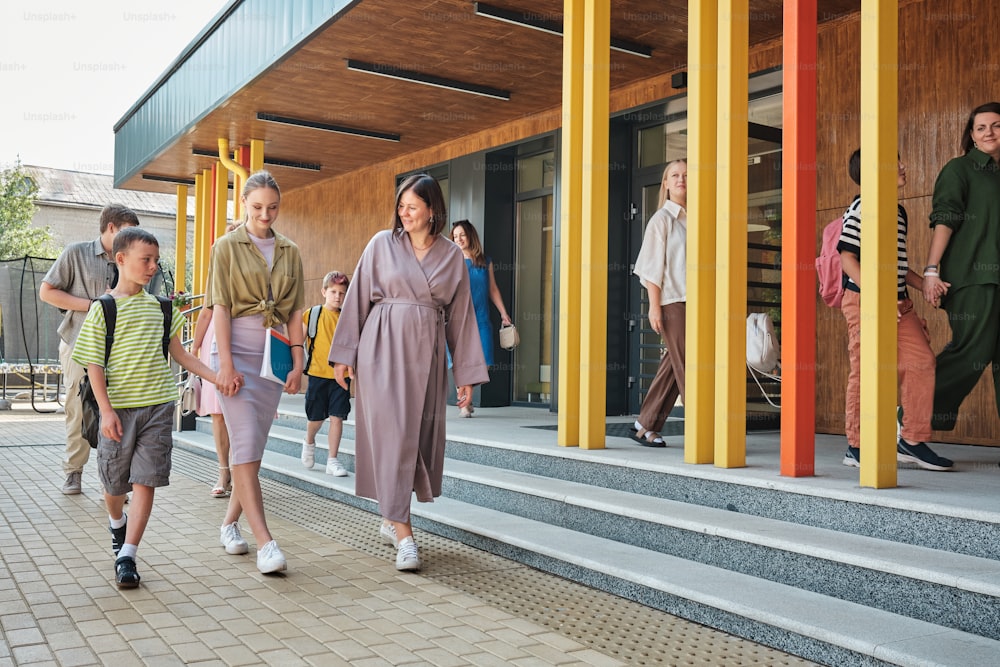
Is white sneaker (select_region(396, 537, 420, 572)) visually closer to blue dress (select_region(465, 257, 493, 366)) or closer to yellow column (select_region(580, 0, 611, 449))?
yellow column (select_region(580, 0, 611, 449))

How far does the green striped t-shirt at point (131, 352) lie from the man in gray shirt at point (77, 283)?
1.56 m

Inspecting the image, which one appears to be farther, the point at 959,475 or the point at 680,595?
the point at 959,475

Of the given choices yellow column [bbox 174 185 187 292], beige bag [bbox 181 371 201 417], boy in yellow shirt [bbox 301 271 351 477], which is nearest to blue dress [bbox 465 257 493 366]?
boy in yellow shirt [bbox 301 271 351 477]

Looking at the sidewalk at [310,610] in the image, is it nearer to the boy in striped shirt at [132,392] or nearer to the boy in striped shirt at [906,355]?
the boy in striped shirt at [132,392]

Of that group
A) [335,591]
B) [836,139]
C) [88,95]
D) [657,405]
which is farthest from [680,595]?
[88,95]

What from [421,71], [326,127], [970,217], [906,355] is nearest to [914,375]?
[906,355]

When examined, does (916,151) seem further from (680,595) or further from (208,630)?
(208,630)

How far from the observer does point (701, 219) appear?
5312mm

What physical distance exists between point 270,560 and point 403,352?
1.18 meters

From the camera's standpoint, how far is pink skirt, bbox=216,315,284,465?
173 inches

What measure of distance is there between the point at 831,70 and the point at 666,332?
2748mm

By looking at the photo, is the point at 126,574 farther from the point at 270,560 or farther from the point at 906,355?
the point at 906,355

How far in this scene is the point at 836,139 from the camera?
711 cm

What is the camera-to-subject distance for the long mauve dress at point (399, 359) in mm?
4539
